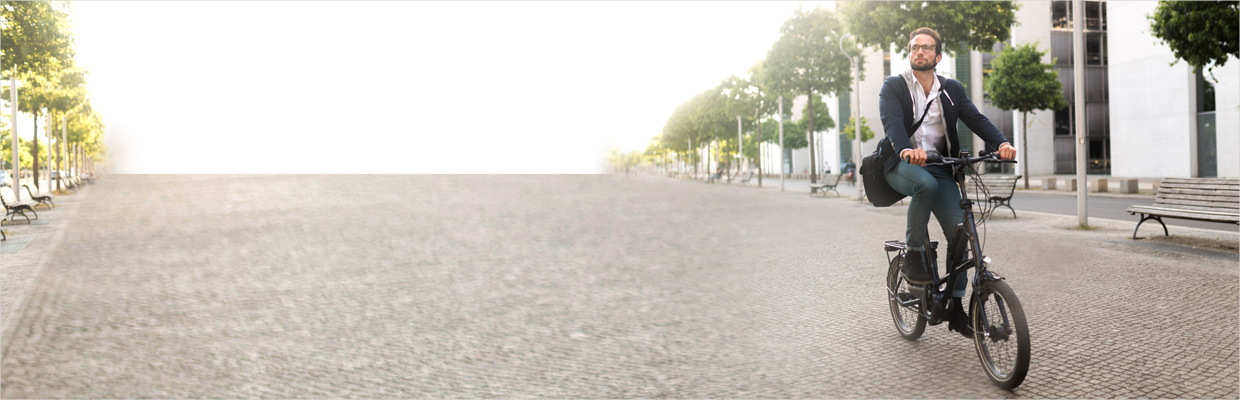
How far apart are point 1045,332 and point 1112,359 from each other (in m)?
0.70

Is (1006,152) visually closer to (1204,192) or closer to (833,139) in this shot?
(1204,192)

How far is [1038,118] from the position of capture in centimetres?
4912

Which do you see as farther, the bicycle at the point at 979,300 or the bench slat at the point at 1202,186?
the bench slat at the point at 1202,186

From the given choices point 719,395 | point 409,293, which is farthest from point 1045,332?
point 409,293

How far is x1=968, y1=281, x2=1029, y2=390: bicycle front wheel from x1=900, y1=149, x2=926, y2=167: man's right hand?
2.28ft

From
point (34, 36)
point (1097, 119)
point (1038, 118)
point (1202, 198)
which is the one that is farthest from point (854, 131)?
point (34, 36)

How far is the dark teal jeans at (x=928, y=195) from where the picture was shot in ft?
13.5

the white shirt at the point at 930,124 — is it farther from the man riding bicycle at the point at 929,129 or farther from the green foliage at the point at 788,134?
the green foliage at the point at 788,134

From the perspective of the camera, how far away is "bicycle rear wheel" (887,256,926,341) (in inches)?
182

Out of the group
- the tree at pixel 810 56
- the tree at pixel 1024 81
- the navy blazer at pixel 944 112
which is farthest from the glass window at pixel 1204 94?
the navy blazer at pixel 944 112

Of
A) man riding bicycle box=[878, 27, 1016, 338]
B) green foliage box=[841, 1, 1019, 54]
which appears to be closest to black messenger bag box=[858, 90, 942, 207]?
man riding bicycle box=[878, 27, 1016, 338]

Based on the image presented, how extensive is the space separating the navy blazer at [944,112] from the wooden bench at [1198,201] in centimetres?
652

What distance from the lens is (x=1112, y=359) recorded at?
428 centimetres

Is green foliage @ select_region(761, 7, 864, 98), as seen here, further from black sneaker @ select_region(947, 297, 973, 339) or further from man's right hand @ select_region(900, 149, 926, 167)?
man's right hand @ select_region(900, 149, 926, 167)
